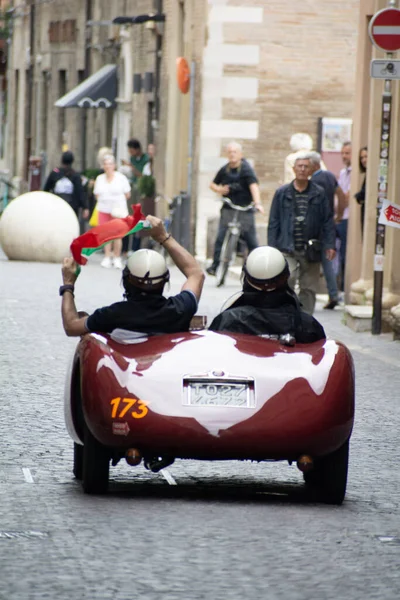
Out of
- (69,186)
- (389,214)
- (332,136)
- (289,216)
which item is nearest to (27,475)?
(389,214)

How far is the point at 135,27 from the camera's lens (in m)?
40.6

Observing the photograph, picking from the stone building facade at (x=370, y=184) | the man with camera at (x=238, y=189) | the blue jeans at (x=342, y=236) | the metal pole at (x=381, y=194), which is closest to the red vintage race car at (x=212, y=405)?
the stone building facade at (x=370, y=184)

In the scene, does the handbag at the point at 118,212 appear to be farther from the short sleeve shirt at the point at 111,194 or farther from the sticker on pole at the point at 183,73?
the sticker on pole at the point at 183,73

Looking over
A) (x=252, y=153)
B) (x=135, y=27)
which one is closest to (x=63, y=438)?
(x=252, y=153)

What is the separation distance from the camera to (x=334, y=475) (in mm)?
8414

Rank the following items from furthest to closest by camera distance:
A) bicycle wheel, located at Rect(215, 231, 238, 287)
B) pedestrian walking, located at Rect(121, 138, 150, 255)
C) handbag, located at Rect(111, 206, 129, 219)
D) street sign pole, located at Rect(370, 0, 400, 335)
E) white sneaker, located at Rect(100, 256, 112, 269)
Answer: pedestrian walking, located at Rect(121, 138, 150, 255), white sneaker, located at Rect(100, 256, 112, 269), handbag, located at Rect(111, 206, 129, 219), bicycle wheel, located at Rect(215, 231, 238, 287), street sign pole, located at Rect(370, 0, 400, 335)

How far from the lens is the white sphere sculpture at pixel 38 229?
1174 inches

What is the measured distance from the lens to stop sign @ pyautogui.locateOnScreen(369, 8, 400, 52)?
1811cm

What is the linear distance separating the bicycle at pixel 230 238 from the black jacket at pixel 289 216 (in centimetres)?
622

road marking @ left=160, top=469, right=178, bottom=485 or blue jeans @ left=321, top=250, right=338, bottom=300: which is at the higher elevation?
Result: road marking @ left=160, top=469, right=178, bottom=485

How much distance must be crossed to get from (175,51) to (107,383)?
2810 centimetres

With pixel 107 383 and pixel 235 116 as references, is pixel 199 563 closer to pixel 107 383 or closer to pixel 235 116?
pixel 107 383

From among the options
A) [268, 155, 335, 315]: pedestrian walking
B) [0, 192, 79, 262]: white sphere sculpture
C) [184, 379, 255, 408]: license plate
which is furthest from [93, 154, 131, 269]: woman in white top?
[184, 379, 255, 408]: license plate

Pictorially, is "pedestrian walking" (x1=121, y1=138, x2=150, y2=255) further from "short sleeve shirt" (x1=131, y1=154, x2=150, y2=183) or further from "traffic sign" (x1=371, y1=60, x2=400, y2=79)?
"traffic sign" (x1=371, y1=60, x2=400, y2=79)
